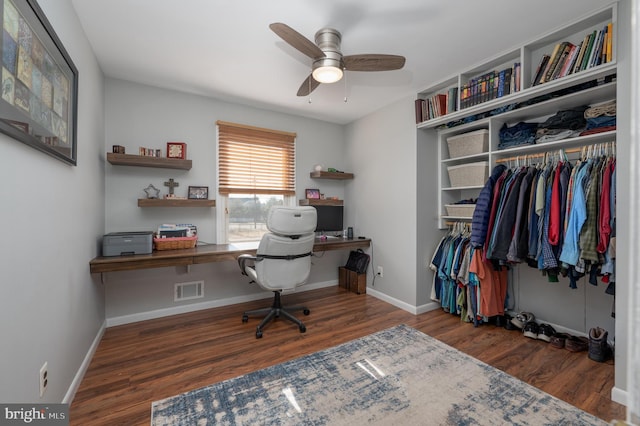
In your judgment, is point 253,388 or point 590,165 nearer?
point 253,388

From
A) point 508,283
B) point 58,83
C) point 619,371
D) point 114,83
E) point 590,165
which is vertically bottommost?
point 619,371

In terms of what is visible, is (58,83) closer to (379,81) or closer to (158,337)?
(158,337)

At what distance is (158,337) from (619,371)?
11.2 feet

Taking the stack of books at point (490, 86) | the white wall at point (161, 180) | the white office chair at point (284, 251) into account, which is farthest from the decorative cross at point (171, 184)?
the stack of books at point (490, 86)

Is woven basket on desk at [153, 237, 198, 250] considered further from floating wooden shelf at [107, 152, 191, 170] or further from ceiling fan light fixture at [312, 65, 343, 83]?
ceiling fan light fixture at [312, 65, 343, 83]

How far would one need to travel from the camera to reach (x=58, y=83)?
153cm

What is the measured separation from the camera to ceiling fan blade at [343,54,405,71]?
1.98 metres

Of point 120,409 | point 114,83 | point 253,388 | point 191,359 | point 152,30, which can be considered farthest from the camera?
point 114,83

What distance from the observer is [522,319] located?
2686 mm

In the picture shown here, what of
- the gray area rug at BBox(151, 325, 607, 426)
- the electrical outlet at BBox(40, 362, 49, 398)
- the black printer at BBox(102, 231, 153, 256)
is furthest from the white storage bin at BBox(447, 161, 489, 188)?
the electrical outlet at BBox(40, 362, 49, 398)

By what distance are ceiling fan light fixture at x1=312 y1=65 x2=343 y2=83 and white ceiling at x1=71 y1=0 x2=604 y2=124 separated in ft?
1.00

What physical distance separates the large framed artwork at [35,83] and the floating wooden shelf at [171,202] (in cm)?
113

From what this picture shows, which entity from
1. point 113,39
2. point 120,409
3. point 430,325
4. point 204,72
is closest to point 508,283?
point 430,325

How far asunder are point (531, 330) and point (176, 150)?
3.82 metres
